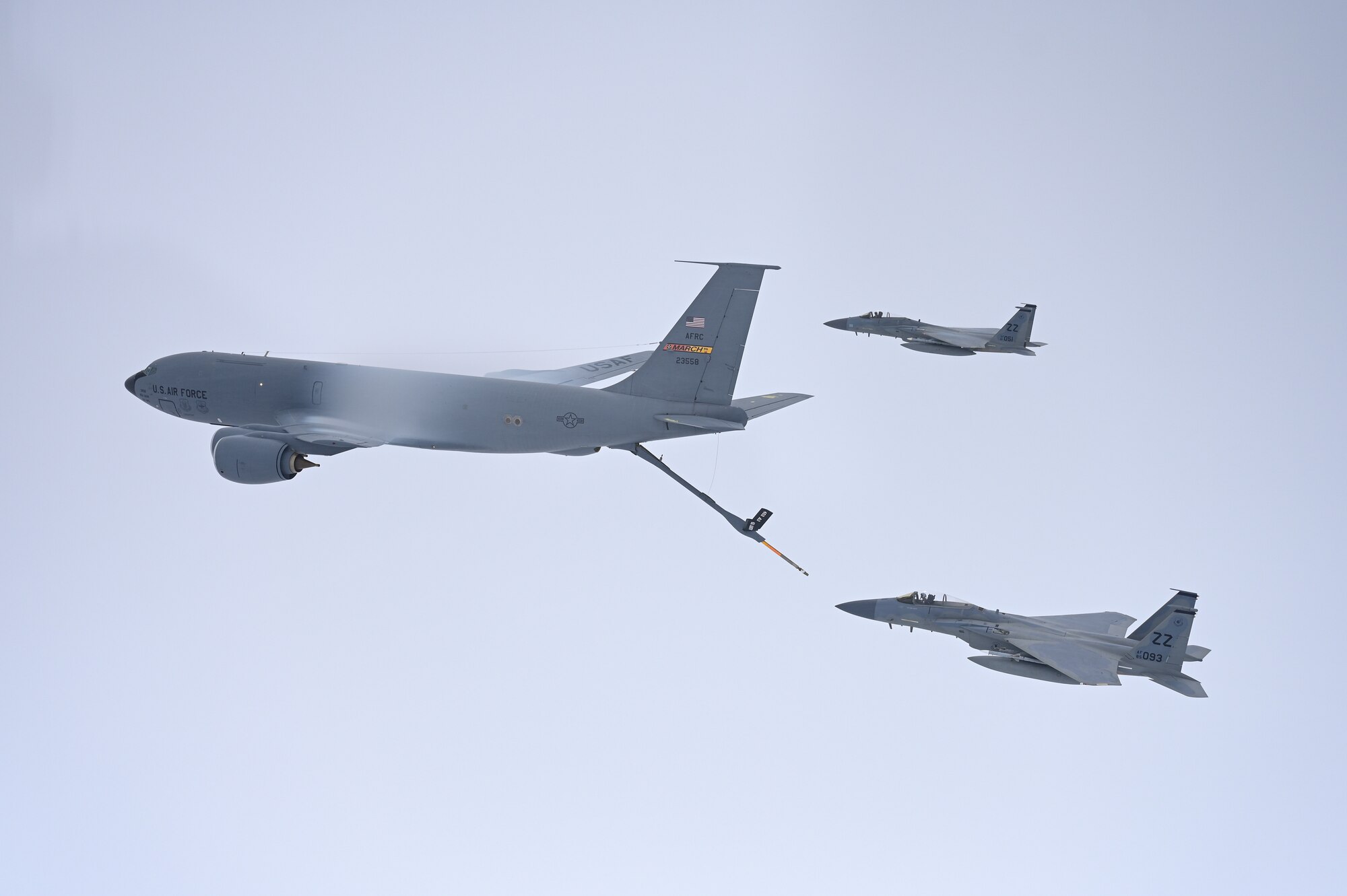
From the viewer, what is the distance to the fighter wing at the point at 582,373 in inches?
1390

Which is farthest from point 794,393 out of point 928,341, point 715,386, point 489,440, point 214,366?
point 214,366

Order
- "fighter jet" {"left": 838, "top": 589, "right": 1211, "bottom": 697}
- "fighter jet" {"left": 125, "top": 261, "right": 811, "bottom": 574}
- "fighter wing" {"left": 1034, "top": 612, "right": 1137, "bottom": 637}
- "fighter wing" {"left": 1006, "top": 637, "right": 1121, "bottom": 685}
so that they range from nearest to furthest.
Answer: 1. "fighter jet" {"left": 125, "top": 261, "right": 811, "bottom": 574}
2. "fighter wing" {"left": 1006, "top": 637, "right": 1121, "bottom": 685}
3. "fighter jet" {"left": 838, "top": 589, "right": 1211, "bottom": 697}
4. "fighter wing" {"left": 1034, "top": 612, "right": 1137, "bottom": 637}

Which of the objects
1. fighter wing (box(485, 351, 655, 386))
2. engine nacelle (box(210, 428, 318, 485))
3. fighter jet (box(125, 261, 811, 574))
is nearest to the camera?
fighter jet (box(125, 261, 811, 574))

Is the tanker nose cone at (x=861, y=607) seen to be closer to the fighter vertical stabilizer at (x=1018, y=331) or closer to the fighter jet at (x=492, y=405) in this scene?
the fighter jet at (x=492, y=405)

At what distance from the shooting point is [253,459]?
30.3 m

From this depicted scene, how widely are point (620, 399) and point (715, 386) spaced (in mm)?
2949

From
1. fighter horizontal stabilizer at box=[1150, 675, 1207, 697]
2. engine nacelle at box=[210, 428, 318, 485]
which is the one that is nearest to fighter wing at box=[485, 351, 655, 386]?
engine nacelle at box=[210, 428, 318, 485]

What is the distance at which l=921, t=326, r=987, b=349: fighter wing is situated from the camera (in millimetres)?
44500

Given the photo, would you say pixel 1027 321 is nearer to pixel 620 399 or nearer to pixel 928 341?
pixel 928 341

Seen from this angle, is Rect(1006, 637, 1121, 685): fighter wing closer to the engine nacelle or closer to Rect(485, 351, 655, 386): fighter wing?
Rect(485, 351, 655, 386): fighter wing

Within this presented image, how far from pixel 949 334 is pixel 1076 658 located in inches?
744

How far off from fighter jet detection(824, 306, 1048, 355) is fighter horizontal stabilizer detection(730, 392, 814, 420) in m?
14.8

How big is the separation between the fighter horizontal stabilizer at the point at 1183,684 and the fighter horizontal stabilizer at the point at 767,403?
1442 centimetres

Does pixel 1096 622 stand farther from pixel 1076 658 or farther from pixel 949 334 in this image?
pixel 949 334
